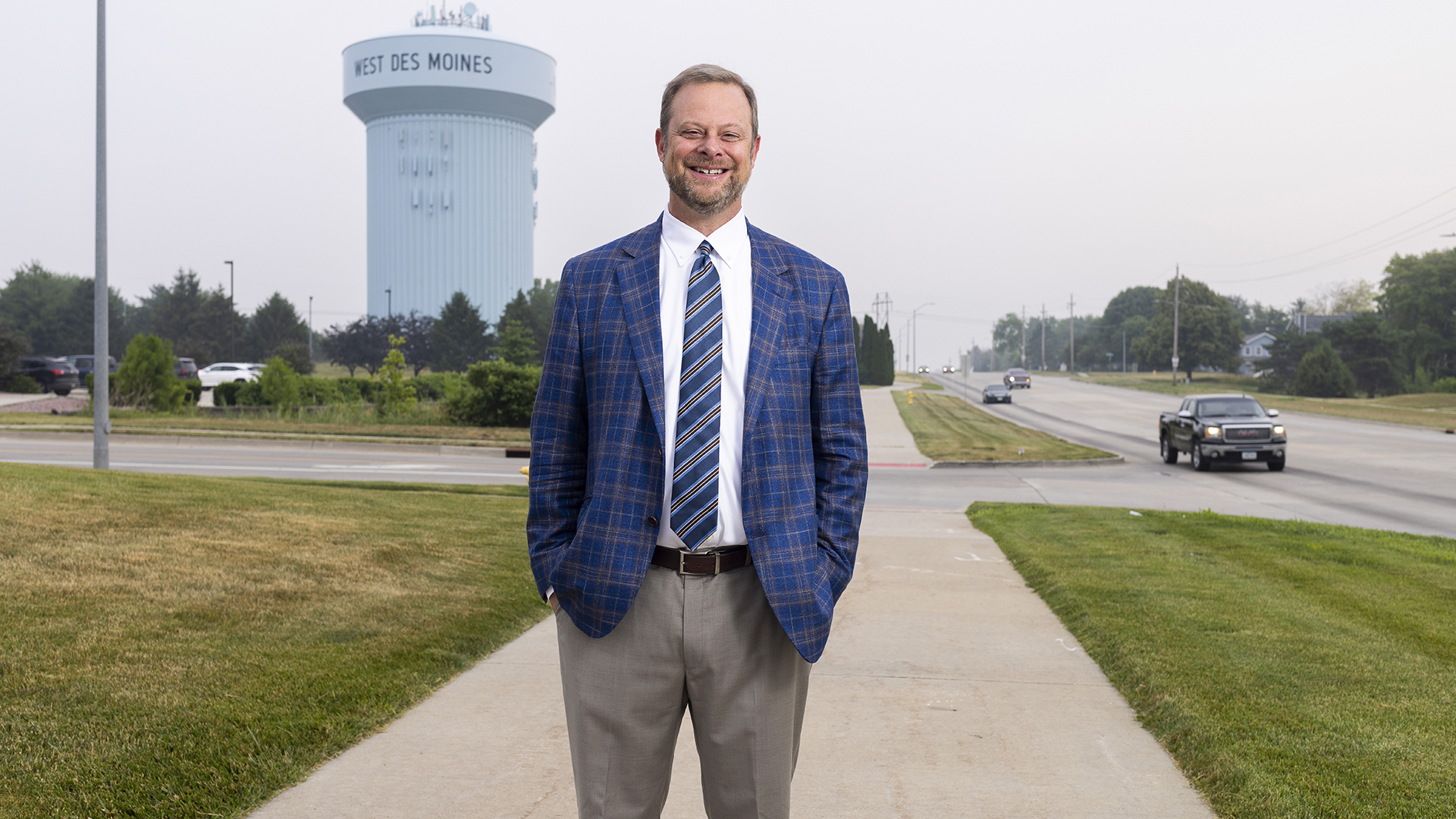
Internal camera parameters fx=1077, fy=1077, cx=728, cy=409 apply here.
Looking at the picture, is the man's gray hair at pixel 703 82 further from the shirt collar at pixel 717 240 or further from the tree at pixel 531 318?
the tree at pixel 531 318

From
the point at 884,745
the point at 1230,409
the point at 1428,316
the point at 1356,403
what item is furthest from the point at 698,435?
the point at 1428,316

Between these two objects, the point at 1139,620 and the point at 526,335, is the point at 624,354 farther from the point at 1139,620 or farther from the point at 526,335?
the point at 526,335

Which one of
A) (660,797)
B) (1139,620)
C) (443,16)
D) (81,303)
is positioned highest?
(443,16)

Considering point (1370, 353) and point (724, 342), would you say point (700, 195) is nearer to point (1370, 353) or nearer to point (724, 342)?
point (724, 342)

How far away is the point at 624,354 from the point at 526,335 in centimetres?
6601

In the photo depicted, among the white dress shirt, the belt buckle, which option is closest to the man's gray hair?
the white dress shirt

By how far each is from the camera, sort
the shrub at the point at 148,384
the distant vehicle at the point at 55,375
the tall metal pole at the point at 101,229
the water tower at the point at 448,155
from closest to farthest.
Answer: the tall metal pole at the point at 101,229 → the shrub at the point at 148,384 → the distant vehicle at the point at 55,375 → the water tower at the point at 448,155

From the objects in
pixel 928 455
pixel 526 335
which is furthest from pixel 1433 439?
pixel 526 335

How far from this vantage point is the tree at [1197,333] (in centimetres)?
10262

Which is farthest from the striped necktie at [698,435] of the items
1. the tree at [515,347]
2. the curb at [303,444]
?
the tree at [515,347]

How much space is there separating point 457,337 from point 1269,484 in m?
66.0

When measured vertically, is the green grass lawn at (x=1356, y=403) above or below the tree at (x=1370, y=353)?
below

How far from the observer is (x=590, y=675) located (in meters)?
2.49

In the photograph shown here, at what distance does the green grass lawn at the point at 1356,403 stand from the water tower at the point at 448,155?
182 ft
